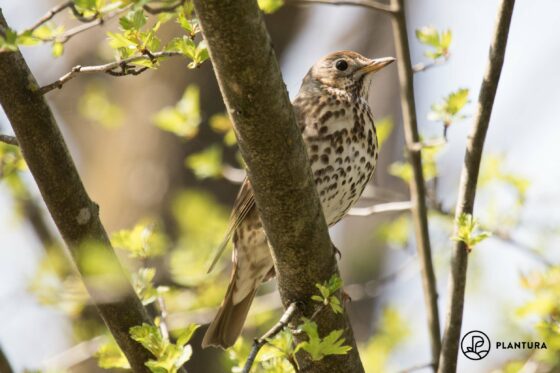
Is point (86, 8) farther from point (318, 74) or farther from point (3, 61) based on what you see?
point (318, 74)

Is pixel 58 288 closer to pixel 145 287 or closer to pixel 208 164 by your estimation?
pixel 208 164

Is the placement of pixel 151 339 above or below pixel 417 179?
above

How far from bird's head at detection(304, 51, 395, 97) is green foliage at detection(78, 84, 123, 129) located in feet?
4.66

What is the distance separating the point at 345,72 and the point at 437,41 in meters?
1.37

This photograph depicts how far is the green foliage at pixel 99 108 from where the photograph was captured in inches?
223

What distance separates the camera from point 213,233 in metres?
4.87

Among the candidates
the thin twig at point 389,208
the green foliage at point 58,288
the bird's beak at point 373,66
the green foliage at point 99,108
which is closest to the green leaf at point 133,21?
the thin twig at point 389,208

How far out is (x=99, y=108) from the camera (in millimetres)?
5691

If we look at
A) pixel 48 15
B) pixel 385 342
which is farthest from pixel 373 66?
pixel 48 15

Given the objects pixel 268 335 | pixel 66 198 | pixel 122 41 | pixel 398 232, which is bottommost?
pixel 398 232

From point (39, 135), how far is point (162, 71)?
10.4ft

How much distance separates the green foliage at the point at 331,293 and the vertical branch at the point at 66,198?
73cm

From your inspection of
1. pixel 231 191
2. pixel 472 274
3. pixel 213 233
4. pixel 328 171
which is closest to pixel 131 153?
pixel 231 191

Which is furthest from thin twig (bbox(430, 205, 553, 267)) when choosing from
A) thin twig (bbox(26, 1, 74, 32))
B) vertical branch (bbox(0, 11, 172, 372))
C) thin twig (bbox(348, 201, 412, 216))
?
thin twig (bbox(26, 1, 74, 32))
